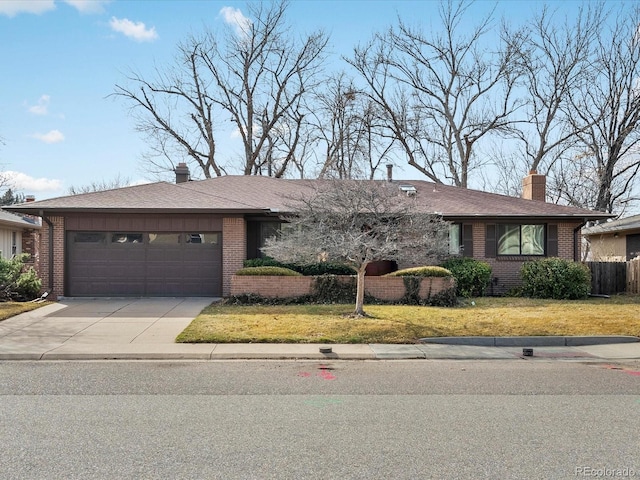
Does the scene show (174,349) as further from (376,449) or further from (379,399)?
(376,449)

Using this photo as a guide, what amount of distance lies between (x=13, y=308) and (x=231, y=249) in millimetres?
6513

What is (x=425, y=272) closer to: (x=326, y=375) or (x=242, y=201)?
(x=242, y=201)

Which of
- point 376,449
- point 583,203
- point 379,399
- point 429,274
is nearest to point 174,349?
point 379,399

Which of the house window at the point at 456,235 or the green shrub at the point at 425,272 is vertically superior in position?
the house window at the point at 456,235

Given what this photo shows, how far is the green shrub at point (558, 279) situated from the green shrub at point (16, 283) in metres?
16.2

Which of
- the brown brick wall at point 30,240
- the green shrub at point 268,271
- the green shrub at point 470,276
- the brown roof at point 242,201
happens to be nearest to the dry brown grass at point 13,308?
the brown roof at point 242,201

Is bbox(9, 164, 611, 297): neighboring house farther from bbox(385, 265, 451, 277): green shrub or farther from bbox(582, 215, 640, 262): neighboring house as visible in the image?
bbox(582, 215, 640, 262): neighboring house

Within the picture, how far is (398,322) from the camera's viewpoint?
40.8 ft

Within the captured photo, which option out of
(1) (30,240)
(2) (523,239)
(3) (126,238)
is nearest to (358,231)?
(3) (126,238)

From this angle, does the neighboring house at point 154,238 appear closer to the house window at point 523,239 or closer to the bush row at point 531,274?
the house window at point 523,239

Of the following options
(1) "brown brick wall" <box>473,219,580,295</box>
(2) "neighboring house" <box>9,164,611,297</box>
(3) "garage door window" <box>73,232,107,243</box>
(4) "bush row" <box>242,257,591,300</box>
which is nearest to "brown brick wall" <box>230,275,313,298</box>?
(4) "bush row" <box>242,257,591,300</box>

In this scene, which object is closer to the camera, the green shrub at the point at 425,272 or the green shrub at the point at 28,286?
the green shrub at the point at 425,272

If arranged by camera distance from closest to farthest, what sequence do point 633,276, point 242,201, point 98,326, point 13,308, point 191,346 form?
point 191,346 < point 98,326 < point 13,308 < point 242,201 < point 633,276

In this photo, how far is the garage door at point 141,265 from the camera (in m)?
17.7
